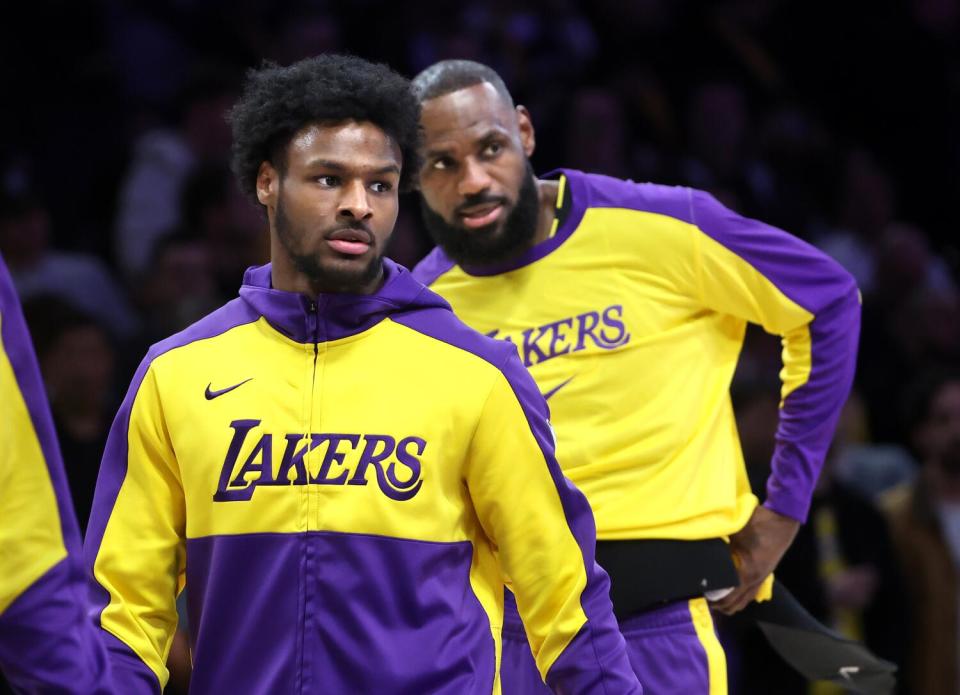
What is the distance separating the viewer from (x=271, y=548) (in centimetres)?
274

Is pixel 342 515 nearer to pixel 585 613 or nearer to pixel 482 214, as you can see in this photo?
pixel 585 613

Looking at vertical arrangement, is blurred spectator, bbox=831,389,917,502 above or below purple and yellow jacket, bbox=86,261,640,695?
above

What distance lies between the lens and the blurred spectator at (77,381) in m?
4.73

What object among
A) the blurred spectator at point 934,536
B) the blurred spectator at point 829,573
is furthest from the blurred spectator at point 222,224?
the blurred spectator at point 934,536

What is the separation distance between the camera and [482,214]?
3668 mm

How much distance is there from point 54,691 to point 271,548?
56cm

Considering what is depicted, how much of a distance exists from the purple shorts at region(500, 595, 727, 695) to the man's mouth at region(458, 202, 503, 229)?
0.81m

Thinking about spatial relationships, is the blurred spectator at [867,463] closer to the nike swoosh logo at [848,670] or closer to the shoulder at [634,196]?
the nike swoosh logo at [848,670]

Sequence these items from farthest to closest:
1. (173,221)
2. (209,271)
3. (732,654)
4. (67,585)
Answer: (173,221) < (209,271) < (732,654) < (67,585)

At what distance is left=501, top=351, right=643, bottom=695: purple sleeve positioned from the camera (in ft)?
9.09

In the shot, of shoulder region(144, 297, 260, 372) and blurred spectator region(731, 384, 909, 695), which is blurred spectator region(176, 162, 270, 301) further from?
shoulder region(144, 297, 260, 372)

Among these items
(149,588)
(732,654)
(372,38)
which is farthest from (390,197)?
(372,38)

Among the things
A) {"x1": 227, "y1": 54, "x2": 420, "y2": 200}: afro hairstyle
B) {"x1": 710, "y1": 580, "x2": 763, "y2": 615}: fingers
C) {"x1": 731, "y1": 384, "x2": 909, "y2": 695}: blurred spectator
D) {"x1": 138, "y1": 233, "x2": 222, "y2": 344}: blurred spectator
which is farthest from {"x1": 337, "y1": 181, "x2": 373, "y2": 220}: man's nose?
{"x1": 138, "y1": 233, "x2": 222, "y2": 344}: blurred spectator

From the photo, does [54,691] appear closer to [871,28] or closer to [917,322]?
[917,322]
